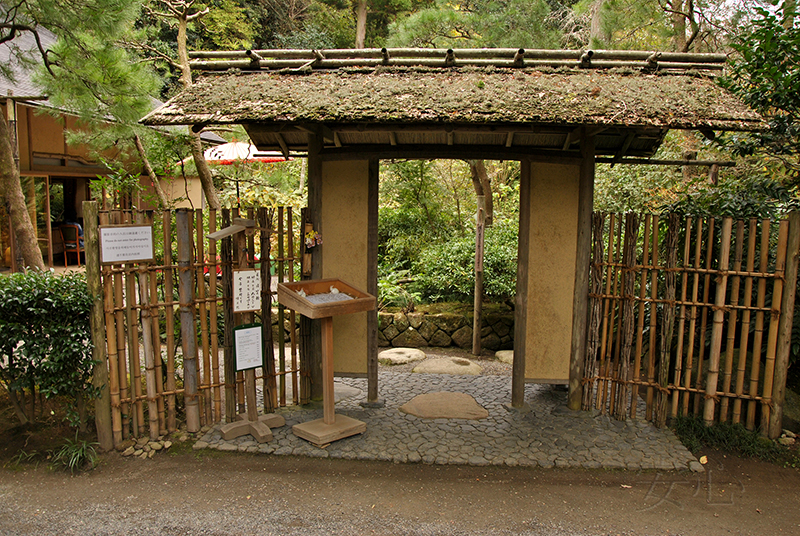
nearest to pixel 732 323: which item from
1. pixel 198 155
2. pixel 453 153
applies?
pixel 453 153

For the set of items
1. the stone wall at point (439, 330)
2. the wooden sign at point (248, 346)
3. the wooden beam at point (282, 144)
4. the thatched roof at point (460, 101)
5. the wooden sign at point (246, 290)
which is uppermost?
the thatched roof at point (460, 101)

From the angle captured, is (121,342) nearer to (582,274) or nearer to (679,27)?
(582,274)

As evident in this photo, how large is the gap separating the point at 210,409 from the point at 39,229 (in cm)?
891

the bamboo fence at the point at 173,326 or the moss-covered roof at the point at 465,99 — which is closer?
the moss-covered roof at the point at 465,99

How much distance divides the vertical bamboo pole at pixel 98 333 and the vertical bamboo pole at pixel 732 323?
5623 mm

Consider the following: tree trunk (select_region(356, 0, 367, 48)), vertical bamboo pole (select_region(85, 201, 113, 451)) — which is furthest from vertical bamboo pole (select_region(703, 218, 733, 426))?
tree trunk (select_region(356, 0, 367, 48))

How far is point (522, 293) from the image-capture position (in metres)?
5.62

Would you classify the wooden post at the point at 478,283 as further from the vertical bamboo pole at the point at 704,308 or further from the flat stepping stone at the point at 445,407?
the vertical bamboo pole at the point at 704,308

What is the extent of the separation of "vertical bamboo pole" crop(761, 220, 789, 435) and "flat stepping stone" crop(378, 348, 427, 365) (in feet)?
13.8

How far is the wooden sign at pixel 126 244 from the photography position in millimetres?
4469

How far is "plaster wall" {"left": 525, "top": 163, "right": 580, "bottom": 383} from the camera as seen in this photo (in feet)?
18.1

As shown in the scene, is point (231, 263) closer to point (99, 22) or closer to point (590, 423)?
point (99, 22)

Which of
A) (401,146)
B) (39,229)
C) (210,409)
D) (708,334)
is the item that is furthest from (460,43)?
(39,229)

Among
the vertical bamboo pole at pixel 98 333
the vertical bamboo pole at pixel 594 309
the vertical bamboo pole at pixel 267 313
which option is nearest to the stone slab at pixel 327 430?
the vertical bamboo pole at pixel 267 313
